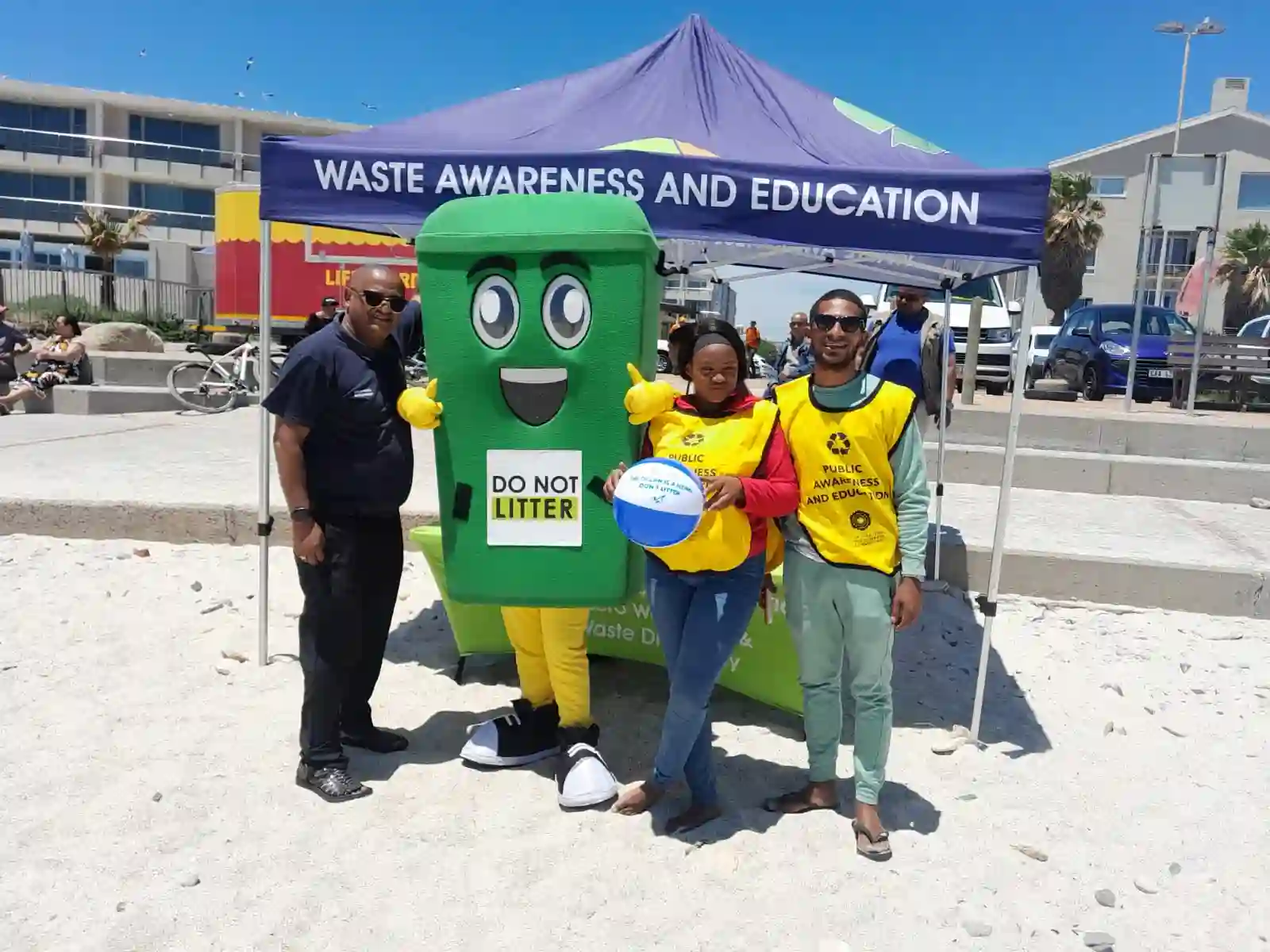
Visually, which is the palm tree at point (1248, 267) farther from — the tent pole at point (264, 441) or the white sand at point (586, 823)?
the tent pole at point (264, 441)

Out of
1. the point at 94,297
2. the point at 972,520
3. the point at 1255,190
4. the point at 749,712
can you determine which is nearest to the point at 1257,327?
the point at 972,520

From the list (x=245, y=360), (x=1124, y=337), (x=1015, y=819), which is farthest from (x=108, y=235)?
(x=1015, y=819)

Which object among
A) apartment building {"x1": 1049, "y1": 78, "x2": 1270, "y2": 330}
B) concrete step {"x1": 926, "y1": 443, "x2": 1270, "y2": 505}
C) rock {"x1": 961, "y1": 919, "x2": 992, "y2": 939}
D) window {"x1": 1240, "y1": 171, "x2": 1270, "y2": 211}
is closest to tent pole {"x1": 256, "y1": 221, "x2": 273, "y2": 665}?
rock {"x1": 961, "y1": 919, "x2": 992, "y2": 939}

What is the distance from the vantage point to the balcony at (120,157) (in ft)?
121

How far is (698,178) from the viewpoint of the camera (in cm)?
357

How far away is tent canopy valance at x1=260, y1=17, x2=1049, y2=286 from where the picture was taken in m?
3.49

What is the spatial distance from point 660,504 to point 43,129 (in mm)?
45383

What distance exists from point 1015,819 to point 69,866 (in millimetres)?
2957

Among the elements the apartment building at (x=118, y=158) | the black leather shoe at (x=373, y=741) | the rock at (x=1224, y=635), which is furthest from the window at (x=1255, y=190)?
the black leather shoe at (x=373, y=741)

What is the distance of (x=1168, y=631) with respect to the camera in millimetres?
5008

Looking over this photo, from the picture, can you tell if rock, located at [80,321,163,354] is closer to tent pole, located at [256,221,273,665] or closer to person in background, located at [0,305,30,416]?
person in background, located at [0,305,30,416]

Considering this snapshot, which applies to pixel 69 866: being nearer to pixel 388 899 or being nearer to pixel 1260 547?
pixel 388 899

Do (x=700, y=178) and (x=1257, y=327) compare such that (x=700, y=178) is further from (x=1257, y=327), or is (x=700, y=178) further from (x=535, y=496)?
(x=1257, y=327)

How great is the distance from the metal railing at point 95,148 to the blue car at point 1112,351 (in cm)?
3235
